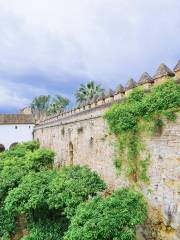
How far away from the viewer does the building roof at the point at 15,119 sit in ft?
126

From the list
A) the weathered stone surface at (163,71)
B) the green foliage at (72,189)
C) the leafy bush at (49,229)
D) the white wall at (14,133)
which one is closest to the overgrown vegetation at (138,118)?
the weathered stone surface at (163,71)

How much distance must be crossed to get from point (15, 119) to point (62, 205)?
3090 centimetres

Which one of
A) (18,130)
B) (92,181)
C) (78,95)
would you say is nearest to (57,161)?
(92,181)

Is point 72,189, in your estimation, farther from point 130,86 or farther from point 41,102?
point 41,102

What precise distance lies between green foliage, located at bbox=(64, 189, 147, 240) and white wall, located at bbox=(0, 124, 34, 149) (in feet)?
101

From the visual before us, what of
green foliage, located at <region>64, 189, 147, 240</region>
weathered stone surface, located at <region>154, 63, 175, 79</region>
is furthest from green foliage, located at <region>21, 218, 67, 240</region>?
weathered stone surface, located at <region>154, 63, 175, 79</region>

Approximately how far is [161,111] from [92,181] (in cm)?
382

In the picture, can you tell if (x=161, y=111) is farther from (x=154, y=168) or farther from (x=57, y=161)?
(x=57, y=161)

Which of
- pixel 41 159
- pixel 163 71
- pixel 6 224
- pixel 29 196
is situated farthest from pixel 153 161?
pixel 41 159

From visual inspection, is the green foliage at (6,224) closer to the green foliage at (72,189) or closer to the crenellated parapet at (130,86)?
the green foliage at (72,189)

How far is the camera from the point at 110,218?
7.13m

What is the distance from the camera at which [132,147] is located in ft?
29.7

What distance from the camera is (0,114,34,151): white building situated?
38000 mm

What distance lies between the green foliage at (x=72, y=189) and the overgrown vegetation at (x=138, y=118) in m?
0.98
